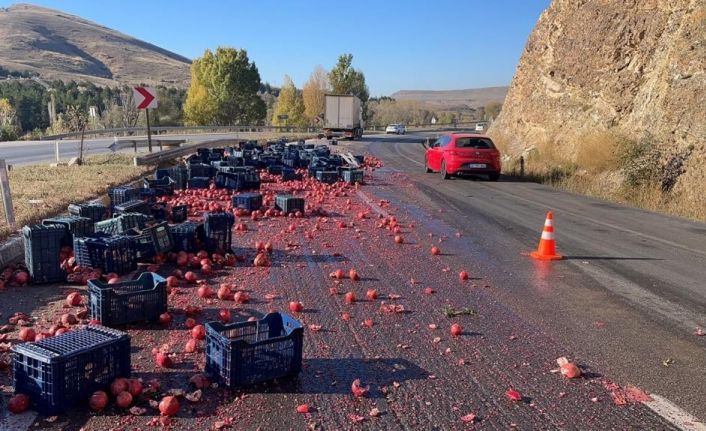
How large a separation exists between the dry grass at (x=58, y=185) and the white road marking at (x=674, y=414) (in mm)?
8668

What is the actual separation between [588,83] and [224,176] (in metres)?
17.5

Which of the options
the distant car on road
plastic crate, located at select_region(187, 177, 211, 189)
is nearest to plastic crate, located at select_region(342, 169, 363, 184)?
plastic crate, located at select_region(187, 177, 211, 189)

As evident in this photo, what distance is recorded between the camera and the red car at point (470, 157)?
19828 millimetres

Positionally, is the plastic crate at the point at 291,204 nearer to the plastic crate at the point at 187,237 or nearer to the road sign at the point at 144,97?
the plastic crate at the point at 187,237

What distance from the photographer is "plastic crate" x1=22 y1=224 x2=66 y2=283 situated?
6934 mm

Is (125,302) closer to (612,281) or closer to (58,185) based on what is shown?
(612,281)

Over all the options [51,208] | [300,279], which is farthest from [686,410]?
[51,208]

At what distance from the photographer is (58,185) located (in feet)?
45.4

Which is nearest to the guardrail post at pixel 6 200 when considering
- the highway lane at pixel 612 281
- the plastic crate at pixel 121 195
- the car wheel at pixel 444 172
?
the plastic crate at pixel 121 195

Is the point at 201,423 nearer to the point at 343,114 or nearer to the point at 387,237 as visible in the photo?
the point at 387,237

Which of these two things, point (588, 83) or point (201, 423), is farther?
point (588, 83)

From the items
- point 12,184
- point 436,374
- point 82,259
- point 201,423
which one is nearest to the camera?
point 201,423

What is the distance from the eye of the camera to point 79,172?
1689 centimetres

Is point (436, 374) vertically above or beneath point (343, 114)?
beneath
